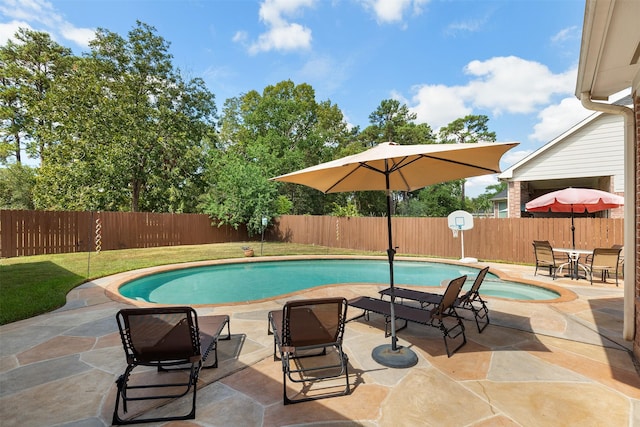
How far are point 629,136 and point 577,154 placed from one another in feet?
31.3

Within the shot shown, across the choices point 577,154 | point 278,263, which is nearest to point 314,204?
point 278,263

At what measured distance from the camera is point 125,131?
17.4 metres

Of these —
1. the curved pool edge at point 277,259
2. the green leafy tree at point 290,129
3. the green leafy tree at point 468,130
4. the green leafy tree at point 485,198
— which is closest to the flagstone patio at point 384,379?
the curved pool edge at point 277,259

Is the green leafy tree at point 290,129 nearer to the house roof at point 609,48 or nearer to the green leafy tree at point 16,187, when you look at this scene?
the green leafy tree at point 16,187

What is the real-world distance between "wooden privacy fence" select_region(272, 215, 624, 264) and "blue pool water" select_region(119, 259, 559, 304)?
5.66ft

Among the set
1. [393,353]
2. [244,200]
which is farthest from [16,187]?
[393,353]

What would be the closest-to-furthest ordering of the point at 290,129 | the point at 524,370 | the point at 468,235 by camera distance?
1. the point at 524,370
2. the point at 468,235
3. the point at 290,129

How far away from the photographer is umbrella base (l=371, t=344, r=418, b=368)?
2.88m

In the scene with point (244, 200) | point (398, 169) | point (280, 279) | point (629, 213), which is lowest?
point (280, 279)

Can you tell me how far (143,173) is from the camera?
18125mm

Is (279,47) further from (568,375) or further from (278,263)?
(568,375)

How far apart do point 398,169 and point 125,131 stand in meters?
18.7

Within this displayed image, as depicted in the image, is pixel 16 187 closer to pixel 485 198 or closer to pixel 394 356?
pixel 394 356

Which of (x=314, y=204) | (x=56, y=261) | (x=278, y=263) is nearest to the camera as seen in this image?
(x=56, y=261)
